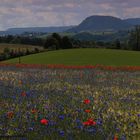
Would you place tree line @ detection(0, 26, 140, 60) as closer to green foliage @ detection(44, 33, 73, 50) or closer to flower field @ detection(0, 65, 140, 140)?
green foliage @ detection(44, 33, 73, 50)

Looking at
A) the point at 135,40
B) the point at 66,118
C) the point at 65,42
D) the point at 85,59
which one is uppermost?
the point at 66,118

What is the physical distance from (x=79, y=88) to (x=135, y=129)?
19.6ft

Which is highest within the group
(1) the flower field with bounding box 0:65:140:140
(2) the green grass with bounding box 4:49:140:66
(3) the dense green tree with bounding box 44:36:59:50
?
(1) the flower field with bounding box 0:65:140:140

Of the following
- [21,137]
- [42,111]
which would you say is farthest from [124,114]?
[21,137]

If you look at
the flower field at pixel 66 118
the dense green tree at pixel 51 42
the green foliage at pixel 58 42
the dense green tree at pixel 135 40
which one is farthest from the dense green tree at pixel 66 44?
the flower field at pixel 66 118

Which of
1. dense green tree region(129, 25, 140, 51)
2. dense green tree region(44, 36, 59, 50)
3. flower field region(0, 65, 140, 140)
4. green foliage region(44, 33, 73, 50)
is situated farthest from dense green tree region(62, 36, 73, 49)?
flower field region(0, 65, 140, 140)

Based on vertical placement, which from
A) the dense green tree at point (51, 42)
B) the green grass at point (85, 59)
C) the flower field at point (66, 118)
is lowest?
the green grass at point (85, 59)

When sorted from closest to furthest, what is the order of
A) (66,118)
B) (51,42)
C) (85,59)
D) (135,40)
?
(66,118) < (85,59) < (51,42) < (135,40)

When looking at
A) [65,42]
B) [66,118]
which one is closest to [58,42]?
[65,42]

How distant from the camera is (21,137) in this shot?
5.27 meters

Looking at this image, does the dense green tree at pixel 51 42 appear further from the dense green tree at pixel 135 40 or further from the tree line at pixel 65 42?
the dense green tree at pixel 135 40

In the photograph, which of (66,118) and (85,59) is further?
(85,59)

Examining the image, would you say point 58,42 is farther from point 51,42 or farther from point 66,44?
point 66,44

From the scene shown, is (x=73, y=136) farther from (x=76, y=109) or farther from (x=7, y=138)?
(x=76, y=109)
